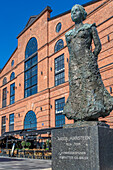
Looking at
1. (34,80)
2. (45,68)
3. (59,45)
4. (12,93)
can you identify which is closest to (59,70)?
(45,68)

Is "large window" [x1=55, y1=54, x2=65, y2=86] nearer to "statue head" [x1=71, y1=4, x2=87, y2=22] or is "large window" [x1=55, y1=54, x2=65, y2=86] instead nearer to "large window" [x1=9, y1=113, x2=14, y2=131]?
"large window" [x1=9, y1=113, x2=14, y2=131]

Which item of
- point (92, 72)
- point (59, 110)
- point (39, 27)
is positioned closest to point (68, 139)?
point (92, 72)

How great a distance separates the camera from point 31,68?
33.4 m

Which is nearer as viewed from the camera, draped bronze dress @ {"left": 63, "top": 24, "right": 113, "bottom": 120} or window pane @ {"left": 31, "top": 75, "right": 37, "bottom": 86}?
draped bronze dress @ {"left": 63, "top": 24, "right": 113, "bottom": 120}

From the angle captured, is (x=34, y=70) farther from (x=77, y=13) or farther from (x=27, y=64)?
(x=77, y=13)

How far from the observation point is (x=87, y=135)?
5.01 m

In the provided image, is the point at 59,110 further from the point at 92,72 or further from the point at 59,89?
the point at 92,72

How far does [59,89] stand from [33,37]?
11.4m

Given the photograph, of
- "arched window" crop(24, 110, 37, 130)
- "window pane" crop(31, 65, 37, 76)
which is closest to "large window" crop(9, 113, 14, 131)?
"arched window" crop(24, 110, 37, 130)

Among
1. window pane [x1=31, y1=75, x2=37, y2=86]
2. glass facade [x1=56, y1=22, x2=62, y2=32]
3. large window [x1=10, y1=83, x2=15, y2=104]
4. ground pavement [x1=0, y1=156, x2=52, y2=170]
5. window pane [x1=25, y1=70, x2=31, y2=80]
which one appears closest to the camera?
ground pavement [x1=0, y1=156, x2=52, y2=170]

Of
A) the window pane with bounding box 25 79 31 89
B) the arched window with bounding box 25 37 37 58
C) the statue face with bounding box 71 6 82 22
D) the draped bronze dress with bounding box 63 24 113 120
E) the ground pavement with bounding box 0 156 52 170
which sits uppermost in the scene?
the arched window with bounding box 25 37 37 58

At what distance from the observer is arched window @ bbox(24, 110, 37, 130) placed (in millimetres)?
29956

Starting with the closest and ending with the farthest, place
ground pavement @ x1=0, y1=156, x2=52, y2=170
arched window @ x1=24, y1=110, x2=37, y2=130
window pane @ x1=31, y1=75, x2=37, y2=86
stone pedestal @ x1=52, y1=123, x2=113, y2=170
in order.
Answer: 1. stone pedestal @ x1=52, y1=123, x2=113, y2=170
2. ground pavement @ x1=0, y1=156, x2=52, y2=170
3. arched window @ x1=24, y1=110, x2=37, y2=130
4. window pane @ x1=31, y1=75, x2=37, y2=86

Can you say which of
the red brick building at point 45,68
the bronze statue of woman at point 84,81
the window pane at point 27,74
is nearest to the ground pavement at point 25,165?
the bronze statue of woman at point 84,81
